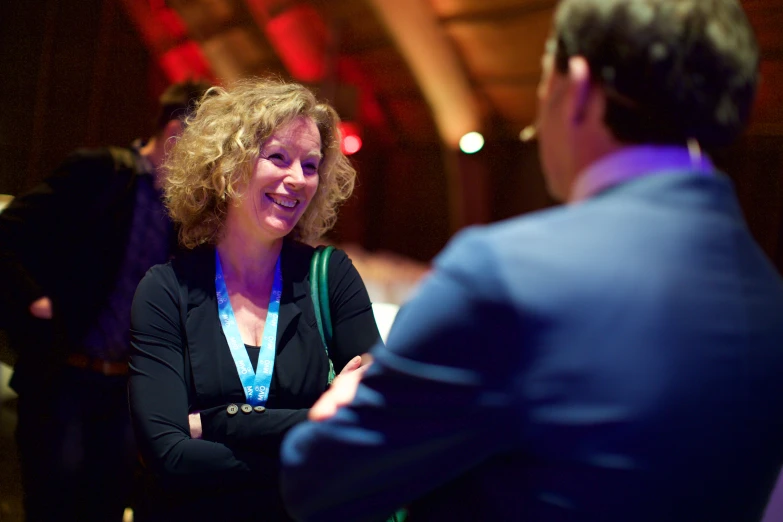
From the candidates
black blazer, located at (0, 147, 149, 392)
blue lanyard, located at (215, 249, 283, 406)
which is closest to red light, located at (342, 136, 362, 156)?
black blazer, located at (0, 147, 149, 392)

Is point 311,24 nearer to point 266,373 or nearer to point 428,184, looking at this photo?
point 428,184

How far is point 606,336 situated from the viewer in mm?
632

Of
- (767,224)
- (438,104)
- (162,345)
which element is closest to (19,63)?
(162,345)

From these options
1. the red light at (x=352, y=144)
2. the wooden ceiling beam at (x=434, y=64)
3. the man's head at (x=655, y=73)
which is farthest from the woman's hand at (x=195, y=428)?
the red light at (x=352, y=144)

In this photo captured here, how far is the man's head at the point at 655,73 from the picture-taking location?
2.22ft

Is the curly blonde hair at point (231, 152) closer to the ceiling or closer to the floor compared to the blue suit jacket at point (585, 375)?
closer to the ceiling

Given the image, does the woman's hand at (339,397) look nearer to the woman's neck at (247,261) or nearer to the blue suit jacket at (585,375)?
the blue suit jacket at (585,375)

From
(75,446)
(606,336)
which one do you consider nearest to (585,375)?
(606,336)

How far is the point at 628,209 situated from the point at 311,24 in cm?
341

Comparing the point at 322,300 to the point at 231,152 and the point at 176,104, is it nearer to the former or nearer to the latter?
the point at 231,152

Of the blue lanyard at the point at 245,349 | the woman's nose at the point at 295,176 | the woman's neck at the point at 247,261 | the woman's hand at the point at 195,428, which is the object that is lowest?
the woman's hand at the point at 195,428

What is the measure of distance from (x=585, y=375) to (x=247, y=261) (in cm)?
131

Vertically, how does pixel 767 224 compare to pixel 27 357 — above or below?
below

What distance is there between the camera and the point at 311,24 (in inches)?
147
